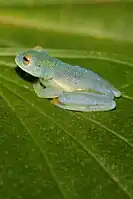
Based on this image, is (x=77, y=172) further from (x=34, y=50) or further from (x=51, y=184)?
(x=34, y=50)

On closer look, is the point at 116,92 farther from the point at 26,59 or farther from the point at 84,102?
the point at 26,59

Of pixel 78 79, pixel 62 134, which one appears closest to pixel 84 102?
pixel 78 79

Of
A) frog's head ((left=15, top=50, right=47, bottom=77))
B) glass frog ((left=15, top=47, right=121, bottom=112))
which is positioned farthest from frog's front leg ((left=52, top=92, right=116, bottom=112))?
frog's head ((left=15, top=50, right=47, bottom=77))

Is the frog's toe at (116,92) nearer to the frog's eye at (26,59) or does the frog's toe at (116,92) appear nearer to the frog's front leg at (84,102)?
the frog's front leg at (84,102)

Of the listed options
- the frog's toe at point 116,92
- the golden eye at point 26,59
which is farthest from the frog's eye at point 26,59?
the frog's toe at point 116,92

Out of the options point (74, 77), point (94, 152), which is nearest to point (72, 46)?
point (74, 77)
